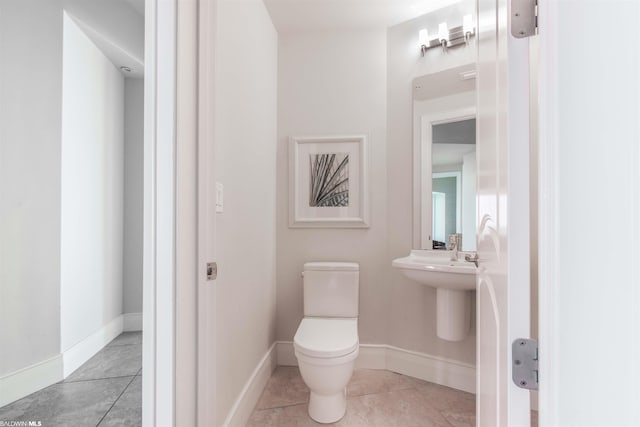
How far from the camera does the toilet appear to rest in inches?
59.9

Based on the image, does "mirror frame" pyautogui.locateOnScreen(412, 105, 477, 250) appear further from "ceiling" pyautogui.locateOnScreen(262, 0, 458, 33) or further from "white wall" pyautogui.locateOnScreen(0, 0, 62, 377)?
"white wall" pyautogui.locateOnScreen(0, 0, 62, 377)

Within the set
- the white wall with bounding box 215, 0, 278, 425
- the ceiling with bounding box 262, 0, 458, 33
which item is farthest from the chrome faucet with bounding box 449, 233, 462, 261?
the ceiling with bounding box 262, 0, 458, 33

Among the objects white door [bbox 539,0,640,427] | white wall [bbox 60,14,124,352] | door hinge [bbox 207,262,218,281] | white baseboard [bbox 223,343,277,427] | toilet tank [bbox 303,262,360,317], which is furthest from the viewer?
toilet tank [bbox 303,262,360,317]

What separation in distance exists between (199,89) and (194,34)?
17 centimetres

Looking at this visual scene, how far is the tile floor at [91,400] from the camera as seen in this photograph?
5.07 ft

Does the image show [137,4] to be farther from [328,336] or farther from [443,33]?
[328,336]

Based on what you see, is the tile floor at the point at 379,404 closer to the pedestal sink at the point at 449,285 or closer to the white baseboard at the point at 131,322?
the pedestal sink at the point at 449,285

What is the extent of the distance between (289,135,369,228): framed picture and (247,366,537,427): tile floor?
3.43 ft

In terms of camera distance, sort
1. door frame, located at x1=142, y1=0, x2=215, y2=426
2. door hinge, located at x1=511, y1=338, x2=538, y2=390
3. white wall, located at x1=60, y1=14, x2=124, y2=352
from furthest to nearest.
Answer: white wall, located at x1=60, y1=14, x2=124, y2=352 < door frame, located at x1=142, y1=0, x2=215, y2=426 < door hinge, located at x1=511, y1=338, x2=538, y2=390

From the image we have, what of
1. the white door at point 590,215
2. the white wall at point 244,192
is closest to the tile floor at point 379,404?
the white wall at point 244,192

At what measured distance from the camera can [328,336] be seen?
169 centimetres

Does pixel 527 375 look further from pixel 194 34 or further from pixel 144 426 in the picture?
pixel 194 34

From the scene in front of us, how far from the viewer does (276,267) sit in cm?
230

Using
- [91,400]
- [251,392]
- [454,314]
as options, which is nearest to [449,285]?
[454,314]
